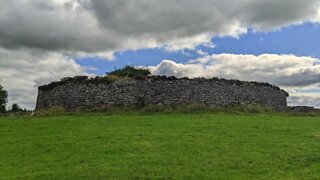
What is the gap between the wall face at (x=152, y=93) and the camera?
36.9 metres

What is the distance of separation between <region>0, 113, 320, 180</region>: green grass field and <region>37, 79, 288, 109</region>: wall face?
38.6 feet

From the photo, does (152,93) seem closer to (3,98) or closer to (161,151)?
(161,151)

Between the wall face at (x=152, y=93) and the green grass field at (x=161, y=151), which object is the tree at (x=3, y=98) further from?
the green grass field at (x=161, y=151)

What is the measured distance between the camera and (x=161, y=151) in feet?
53.7

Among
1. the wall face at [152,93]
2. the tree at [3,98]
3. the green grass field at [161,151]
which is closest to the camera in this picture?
the green grass field at [161,151]

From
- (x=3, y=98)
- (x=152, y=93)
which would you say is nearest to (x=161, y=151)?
(x=152, y=93)

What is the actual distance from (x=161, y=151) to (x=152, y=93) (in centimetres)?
2092

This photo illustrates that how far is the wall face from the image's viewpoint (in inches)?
1454

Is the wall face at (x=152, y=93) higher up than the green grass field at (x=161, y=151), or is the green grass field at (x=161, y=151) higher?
the wall face at (x=152, y=93)

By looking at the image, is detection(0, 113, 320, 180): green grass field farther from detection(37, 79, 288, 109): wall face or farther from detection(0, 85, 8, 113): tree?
detection(0, 85, 8, 113): tree

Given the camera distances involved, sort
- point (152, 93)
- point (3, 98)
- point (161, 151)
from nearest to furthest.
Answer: point (161, 151), point (152, 93), point (3, 98)

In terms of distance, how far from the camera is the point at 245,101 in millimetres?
39156

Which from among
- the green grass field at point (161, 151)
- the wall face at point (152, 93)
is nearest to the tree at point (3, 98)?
the wall face at point (152, 93)

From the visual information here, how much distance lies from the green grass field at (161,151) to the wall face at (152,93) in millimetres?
11778
